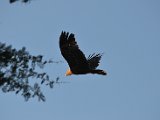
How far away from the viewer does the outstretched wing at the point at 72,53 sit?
12.6 metres

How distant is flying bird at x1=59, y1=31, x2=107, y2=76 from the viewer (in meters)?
12.6

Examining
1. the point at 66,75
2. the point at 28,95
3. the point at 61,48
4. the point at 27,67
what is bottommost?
the point at 28,95

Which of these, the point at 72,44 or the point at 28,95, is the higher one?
the point at 72,44

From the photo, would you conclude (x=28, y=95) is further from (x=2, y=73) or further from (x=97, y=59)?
(x=97, y=59)

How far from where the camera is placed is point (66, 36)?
1297 centimetres

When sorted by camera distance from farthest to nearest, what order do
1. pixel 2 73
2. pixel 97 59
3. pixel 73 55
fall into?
pixel 97 59, pixel 73 55, pixel 2 73

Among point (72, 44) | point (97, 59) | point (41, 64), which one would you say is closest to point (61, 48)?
point (72, 44)

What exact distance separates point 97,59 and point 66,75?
2.39 metres

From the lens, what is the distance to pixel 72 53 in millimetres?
12719

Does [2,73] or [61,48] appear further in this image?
[61,48]

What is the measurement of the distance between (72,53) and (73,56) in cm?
10

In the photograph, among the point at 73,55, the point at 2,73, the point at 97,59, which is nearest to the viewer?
the point at 2,73

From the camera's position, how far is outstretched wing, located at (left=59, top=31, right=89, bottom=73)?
12.6m

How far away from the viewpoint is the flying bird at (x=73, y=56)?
41.3ft
